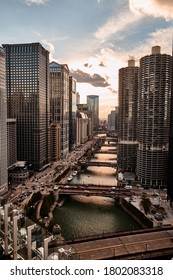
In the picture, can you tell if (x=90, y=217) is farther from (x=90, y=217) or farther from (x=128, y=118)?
(x=128, y=118)

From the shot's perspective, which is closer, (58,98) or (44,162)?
(44,162)

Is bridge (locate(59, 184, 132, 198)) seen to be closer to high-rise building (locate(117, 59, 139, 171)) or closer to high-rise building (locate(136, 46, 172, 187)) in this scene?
high-rise building (locate(136, 46, 172, 187))

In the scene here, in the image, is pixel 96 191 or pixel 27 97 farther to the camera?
pixel 27 97

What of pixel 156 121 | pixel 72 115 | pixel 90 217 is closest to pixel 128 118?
pixel 156 121

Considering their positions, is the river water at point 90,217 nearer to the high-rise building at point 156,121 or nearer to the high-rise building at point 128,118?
the high-rise building at point 156,121

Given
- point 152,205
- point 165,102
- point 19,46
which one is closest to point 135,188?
point 152,205

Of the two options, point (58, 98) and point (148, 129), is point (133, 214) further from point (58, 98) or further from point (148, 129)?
point (58, 98)
